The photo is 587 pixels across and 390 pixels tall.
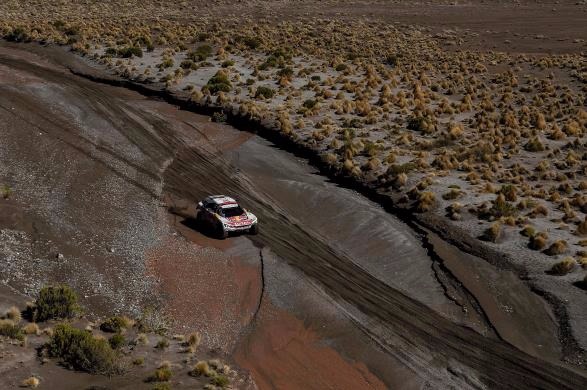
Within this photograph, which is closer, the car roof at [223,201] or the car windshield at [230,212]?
the car windshield at [230,212]

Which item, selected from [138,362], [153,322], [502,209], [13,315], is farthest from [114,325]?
[502,209]

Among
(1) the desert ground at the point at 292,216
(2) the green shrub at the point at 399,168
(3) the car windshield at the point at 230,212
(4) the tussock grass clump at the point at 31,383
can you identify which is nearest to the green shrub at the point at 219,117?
(1) the desert ground at the point at 292,216

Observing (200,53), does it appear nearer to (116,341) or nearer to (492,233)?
(492,233)

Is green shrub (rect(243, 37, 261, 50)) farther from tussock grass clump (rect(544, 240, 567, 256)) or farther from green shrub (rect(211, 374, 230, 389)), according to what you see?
green shrub (rect(211, 374, 230, 389))

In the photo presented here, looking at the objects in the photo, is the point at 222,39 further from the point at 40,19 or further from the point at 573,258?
the point at 573,258

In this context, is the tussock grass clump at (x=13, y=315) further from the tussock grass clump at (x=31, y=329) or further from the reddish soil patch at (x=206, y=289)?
the reddish soil patch at (x=206, y=289)

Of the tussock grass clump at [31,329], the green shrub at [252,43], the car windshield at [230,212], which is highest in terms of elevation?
the green shrub at [252,43]
